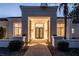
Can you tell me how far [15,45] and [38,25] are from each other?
32.4 inches

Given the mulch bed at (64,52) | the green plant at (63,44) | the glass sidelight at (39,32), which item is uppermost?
the glass sidelight at (39,32)

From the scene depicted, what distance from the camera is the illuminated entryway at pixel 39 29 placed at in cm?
569

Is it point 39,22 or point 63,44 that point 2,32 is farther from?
point 63,44

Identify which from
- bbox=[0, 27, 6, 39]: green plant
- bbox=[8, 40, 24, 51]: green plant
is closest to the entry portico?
bbox=[8, 40, 24, 51]: green plant

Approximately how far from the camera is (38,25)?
580 centimetres

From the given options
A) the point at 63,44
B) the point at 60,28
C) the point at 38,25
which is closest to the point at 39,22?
the point at 38,25

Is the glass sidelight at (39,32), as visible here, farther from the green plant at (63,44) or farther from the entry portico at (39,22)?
the green plant at (63,44)

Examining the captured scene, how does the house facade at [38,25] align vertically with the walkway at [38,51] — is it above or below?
above

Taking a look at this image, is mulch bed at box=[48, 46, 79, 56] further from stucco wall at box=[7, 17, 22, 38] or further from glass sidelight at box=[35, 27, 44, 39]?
stucco wall at box=[7, 17, 22, 38]

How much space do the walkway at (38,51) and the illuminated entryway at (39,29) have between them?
16 centimetres

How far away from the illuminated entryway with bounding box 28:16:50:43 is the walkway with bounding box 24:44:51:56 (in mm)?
165

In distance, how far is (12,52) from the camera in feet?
19.0

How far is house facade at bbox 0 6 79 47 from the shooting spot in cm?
566

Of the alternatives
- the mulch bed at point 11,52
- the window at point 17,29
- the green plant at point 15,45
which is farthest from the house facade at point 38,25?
the mulch bed at point 11,52
